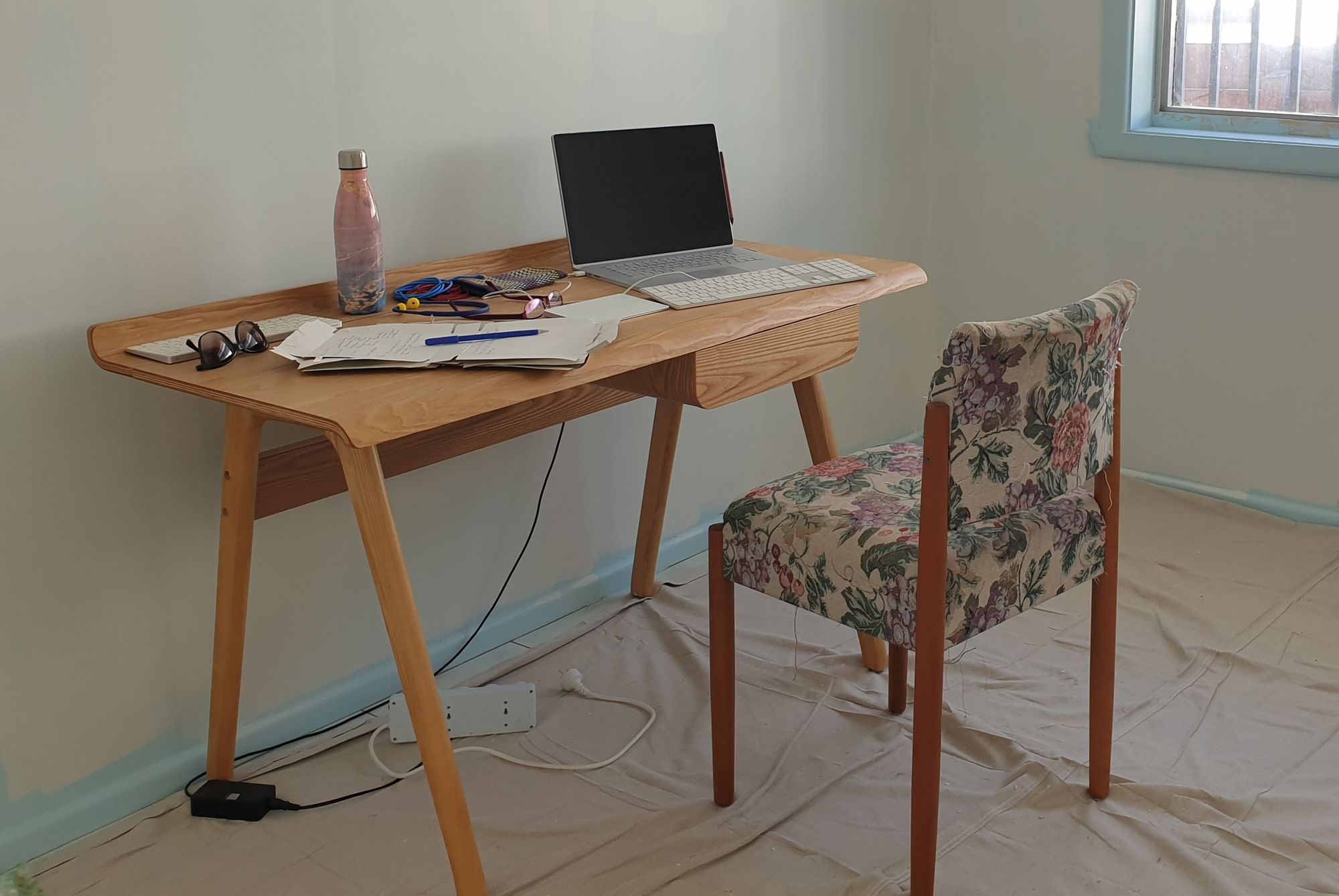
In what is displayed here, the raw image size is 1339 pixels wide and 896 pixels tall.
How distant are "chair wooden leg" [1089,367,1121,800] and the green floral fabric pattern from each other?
20 mm

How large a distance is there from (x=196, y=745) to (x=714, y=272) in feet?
3.64

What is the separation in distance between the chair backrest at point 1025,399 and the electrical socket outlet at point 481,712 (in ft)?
2.98

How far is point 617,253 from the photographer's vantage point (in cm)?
218

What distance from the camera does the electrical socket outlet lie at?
209 cm

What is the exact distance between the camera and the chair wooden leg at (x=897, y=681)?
2.06 m

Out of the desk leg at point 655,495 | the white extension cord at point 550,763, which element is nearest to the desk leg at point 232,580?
the white extension cord at point 550,763

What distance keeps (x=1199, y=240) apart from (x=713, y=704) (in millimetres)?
1726

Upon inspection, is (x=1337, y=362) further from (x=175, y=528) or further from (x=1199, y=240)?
(x=175, y=528)

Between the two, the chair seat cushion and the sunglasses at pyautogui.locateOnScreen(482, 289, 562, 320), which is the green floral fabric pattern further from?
the sunglasses at pyautogui.locateOnScreen(482, 289, 562, 320)

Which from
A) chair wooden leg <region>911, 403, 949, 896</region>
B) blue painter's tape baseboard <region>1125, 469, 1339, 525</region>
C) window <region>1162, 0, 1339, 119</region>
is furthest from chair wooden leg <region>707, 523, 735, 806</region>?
window <region>1162, 0, 1339, 119</region>

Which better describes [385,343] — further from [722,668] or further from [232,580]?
[722,668]

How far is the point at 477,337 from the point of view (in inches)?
65.3

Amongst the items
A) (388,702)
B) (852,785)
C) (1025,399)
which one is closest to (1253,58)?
(1025,399)

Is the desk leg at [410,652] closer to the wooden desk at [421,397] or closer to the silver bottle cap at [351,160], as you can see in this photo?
the wooden desk at [421,397]
